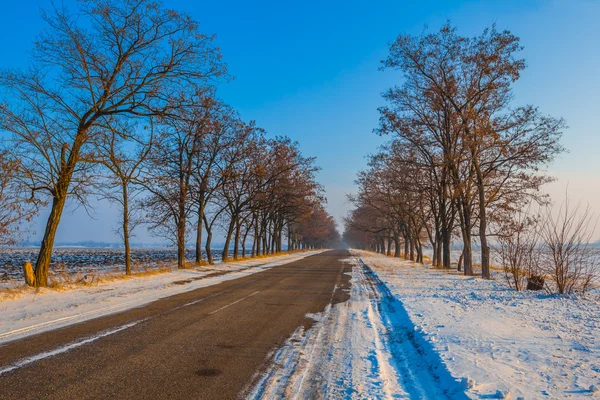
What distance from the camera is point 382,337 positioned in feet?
24.7

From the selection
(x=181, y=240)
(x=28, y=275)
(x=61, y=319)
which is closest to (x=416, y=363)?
(x=61, y=319)

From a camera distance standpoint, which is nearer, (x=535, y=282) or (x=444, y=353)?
(x=444, y=353)

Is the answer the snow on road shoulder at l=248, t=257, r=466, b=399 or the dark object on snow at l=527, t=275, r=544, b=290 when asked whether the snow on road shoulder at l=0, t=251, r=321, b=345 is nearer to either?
the snow on road shoulder at l=248, t=257, r=466, b=399

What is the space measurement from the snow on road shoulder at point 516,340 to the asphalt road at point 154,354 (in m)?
2.83

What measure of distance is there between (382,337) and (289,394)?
11.6ft

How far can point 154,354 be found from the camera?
5945 millimetres

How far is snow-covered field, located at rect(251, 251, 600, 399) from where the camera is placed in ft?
15.0

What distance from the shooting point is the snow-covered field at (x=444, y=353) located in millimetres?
4586

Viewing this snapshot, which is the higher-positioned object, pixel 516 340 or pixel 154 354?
pixel 516 340

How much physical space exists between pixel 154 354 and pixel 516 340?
6.11m

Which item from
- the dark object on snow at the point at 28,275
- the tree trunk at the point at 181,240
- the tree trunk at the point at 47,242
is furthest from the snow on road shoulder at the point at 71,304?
the tree trunk at the point at 181,240

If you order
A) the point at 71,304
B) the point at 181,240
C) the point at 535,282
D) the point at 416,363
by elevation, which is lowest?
the point at 71,304

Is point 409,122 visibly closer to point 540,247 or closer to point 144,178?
point 540,247

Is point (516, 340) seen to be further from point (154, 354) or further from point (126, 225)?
point (126, 225)
